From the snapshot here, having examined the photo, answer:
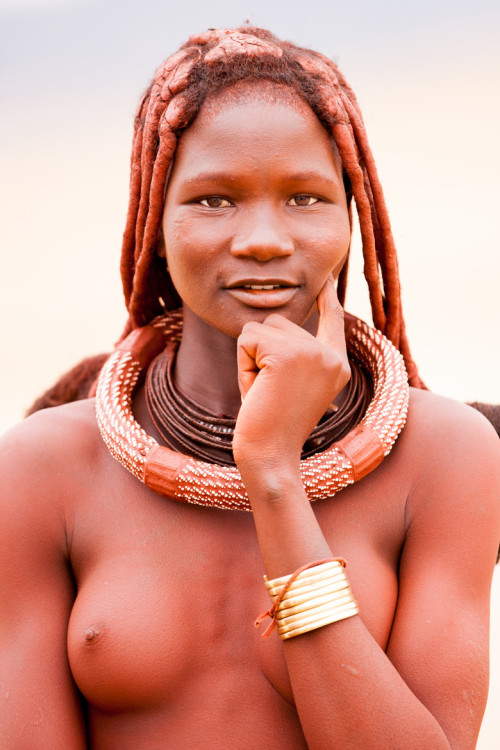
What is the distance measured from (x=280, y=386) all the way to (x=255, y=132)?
65cm

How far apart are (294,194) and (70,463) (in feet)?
3.05

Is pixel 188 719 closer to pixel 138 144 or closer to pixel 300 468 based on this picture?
pixel 300 468

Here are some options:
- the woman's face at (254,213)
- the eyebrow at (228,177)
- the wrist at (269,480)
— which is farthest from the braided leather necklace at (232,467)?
the eyebrow at (228,177)

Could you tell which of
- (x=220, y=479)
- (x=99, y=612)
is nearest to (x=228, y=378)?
(x=220, y=479)

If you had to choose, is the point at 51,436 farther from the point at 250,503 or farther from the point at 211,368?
the point at 250,503

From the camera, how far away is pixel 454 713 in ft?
7.33

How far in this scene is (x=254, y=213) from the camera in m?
2.41

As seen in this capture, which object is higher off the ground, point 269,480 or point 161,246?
point 161,246

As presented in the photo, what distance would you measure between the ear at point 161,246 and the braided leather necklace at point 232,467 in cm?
38

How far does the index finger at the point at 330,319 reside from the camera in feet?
8.18

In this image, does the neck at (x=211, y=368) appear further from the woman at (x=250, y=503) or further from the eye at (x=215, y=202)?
the eye at (x=215, y=202)

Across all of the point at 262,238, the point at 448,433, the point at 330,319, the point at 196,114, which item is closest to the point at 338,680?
the point at 448,433

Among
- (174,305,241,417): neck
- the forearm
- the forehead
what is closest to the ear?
(174,305,241,417): neck

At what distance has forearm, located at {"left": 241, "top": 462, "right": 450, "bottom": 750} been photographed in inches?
82.4
